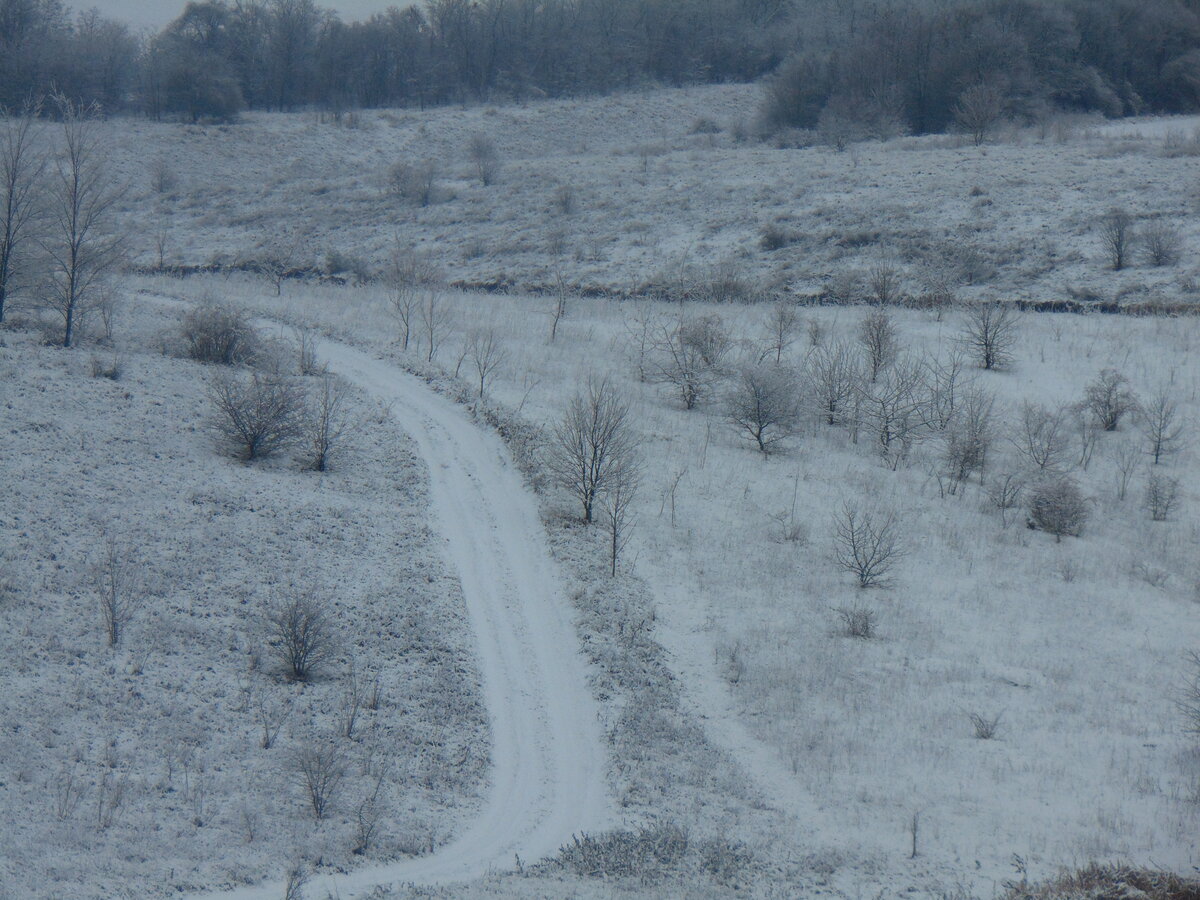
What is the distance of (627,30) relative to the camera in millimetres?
80188

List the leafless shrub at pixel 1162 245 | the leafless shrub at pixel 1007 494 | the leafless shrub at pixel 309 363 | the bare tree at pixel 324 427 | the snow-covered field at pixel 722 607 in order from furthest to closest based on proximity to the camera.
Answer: the leafless shrub at pixel 1162 245, the leafless shrub at pixel 309 363, the leafless shrub at pixel 1007 494, the bare tree at pixel 324 427, the snow-covered field at pixel 722 607

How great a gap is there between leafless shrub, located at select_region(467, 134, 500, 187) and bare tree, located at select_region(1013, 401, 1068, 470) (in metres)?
33.1

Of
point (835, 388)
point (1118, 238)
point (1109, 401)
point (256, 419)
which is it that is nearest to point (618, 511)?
point (256, 419)

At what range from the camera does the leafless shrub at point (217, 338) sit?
2266 centimetres

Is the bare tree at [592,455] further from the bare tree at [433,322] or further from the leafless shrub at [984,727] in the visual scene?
the bare tree at [433,322]

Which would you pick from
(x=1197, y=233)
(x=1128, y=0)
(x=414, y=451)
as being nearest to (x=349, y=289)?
(x=414, y=451)

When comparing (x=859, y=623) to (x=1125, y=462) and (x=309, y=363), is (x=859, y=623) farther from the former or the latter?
(x=309, y=363)

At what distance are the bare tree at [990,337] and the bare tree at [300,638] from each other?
61.2 feet

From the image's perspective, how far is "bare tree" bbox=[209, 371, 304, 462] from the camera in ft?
57.8

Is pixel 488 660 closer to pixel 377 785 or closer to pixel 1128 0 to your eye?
pixel 377 785

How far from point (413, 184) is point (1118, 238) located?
31.0 metres

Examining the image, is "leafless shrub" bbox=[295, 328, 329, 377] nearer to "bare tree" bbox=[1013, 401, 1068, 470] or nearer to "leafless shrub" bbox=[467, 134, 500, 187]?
"bare tree" bbox=[1013, 401, 1068, 470]

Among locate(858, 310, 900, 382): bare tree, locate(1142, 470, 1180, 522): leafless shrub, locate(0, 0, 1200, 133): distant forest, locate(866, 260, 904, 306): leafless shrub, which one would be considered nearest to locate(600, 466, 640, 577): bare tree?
locate(858, 310, 900, 382): bare tree

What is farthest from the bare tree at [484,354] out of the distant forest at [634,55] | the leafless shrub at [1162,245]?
the distant forest at [634,55]
